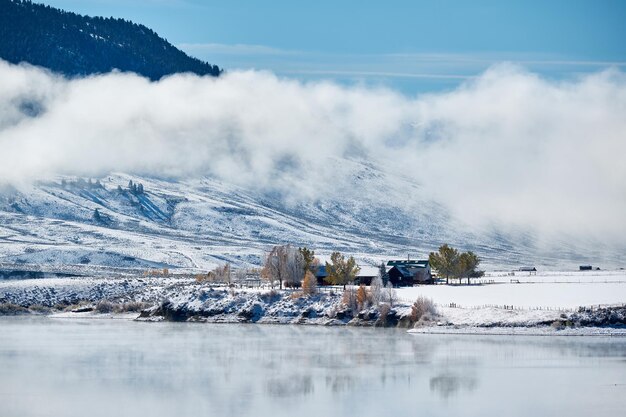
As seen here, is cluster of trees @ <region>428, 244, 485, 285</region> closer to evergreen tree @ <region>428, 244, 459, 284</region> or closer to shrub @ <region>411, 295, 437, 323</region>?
evergreen tree @ <region>428, 244, 459, 284</region>

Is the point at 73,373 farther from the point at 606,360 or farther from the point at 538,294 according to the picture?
the point at 538,294

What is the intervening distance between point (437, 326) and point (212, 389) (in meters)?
32.6

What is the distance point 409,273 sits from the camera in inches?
4572

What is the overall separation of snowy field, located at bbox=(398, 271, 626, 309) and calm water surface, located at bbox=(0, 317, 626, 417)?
10.9 metres

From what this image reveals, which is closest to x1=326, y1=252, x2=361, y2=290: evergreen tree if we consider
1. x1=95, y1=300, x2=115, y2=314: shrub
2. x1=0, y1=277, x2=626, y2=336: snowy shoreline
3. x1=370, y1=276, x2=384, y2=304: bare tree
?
x1=0, y1=277, x2=626, y2=336: snowy shoreline

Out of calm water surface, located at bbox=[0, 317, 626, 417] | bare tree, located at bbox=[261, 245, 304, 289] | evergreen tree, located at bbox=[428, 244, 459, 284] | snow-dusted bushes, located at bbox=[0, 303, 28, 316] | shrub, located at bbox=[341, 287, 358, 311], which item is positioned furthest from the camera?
evergreen tree, located at bbox=[428, 244, 459, 284]

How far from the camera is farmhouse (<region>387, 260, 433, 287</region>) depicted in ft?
375

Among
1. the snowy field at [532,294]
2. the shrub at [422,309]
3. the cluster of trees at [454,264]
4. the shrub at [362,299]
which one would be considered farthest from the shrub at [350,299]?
the cluster of trees at [454,264]

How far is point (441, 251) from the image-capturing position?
4540 inches

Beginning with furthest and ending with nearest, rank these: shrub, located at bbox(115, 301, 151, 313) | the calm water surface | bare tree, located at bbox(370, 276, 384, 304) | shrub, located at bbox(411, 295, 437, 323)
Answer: shrub, located at bbox(115, 301, 151, 313)
bare tree, located at bbox(370, 276, 384, 304)
shrub, located at bbox(411, 295, 437, 323)
the calm water surface

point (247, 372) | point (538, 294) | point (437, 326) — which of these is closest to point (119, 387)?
point (247, 372)

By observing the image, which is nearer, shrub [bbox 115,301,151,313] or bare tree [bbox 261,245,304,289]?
shrub [bbox 115,301,151,313]

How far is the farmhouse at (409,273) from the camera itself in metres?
114

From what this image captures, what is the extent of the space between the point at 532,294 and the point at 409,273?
2821cm
